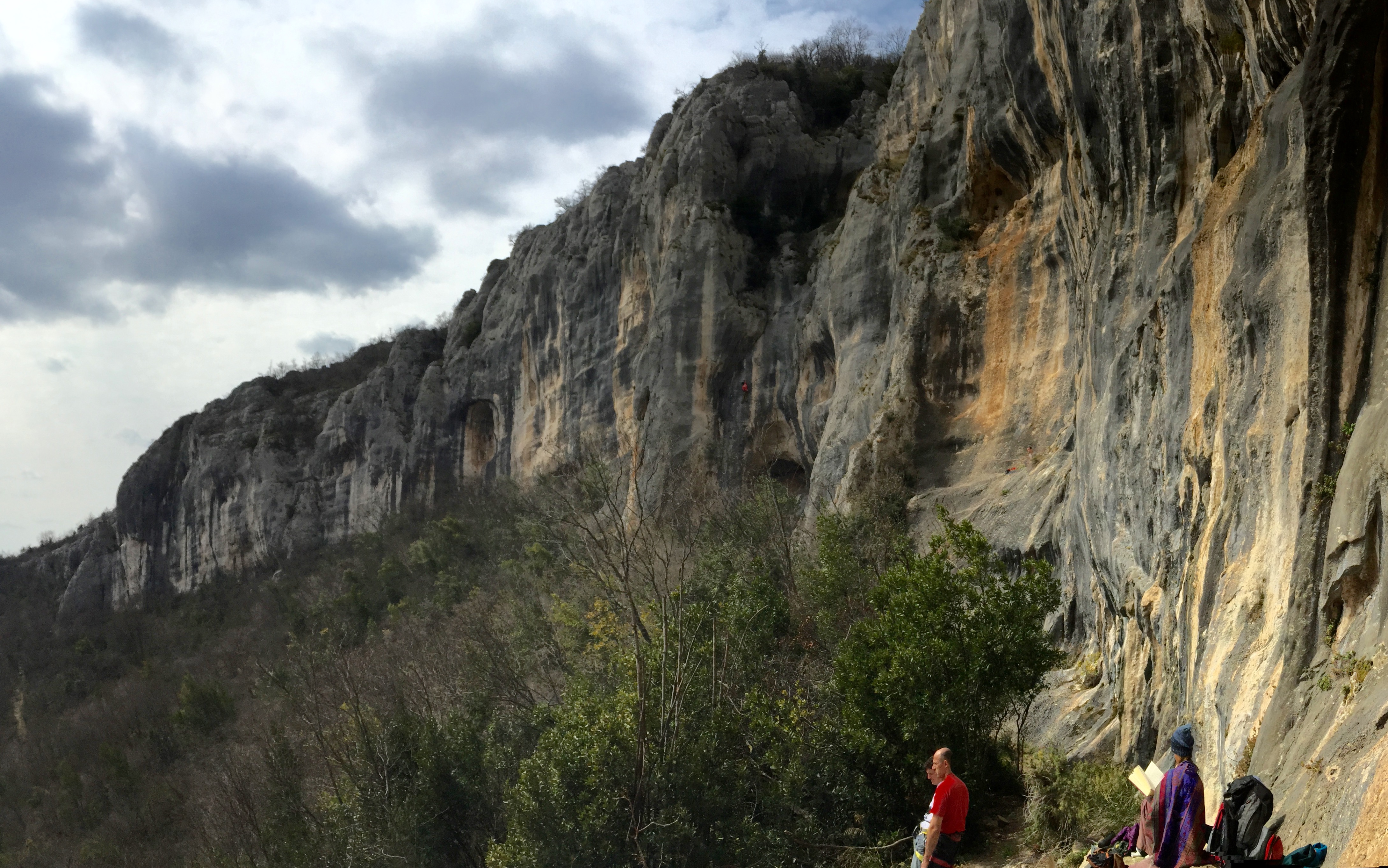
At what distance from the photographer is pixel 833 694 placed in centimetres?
1409

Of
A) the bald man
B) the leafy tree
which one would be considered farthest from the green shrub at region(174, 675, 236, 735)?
the bald man

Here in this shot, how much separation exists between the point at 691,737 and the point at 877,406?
1287cm

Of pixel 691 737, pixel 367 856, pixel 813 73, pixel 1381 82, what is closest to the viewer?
pixel 1381 82

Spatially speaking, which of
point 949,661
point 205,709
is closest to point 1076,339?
point 949,661

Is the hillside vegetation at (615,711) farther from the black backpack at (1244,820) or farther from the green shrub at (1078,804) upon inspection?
the black backpack at (1244,820)

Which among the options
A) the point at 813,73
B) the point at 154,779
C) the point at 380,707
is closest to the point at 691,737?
the point at 380,707

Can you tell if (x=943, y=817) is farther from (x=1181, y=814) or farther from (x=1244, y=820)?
(x=1244, y=820)

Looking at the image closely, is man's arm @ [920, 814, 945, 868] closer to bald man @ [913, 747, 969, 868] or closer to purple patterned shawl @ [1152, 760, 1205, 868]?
bald man @ [913, 747, 969, 868]

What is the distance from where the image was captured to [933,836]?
7.82m

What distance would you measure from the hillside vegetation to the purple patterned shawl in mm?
5100

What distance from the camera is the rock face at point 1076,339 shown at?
6992mm

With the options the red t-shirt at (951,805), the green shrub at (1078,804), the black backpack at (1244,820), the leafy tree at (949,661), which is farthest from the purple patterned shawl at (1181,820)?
the leafy tree at (949,661)

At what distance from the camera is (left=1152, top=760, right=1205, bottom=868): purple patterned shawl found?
644 cm

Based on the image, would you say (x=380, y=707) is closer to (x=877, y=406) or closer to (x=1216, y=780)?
(x=877, y=406)
